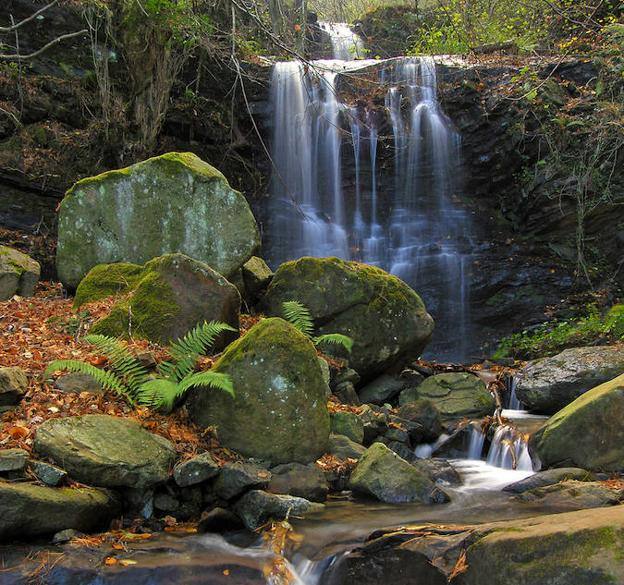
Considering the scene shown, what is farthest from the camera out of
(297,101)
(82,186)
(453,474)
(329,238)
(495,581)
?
(297,101)

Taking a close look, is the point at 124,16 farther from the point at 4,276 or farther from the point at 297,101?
the point at 4,276

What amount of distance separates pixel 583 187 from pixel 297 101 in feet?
23.8

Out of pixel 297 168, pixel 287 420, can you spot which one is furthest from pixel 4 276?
pixel 297 168

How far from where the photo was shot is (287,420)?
16.6ft

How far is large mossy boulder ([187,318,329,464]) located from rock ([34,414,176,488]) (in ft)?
2.12

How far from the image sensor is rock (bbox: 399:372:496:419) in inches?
315

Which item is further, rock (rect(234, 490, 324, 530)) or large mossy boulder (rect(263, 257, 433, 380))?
large mossy boulder (rect(263, 257, 433, 380))

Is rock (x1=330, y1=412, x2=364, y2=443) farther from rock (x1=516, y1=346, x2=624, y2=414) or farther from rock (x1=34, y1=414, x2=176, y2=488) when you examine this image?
rock (x1=516, y1=346, x2=624, y2=414)

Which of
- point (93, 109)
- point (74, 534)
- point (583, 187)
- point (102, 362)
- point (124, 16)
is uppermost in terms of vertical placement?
point (124, 16)

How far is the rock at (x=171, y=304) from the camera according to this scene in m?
5.96

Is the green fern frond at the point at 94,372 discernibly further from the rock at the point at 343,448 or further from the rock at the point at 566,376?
the rock at the point at 566,376

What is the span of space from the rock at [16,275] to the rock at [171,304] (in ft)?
8.89

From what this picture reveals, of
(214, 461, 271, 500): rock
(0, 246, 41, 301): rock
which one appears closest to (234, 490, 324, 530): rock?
(214, 461, 271, 500): rock

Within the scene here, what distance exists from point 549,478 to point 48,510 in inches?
167
